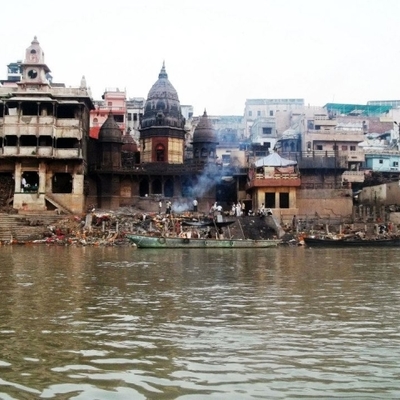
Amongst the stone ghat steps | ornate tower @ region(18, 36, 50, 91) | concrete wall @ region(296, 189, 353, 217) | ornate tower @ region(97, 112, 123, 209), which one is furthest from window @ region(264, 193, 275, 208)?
ornate tower @ region(18, 36, 50, 91)

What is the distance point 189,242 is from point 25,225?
13368 mm

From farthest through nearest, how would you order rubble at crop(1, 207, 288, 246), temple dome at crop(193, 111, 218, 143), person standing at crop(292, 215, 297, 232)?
1. temple dome at crop(193, 111, 218, 143)
2. person standing at crop(292, 215, 297, 232)
3. rubble at crop(1, 207, 288, 246)

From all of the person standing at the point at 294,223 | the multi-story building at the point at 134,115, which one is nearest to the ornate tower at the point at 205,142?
the person standing at the point at 294,223

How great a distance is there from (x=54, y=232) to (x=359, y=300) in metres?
33.8

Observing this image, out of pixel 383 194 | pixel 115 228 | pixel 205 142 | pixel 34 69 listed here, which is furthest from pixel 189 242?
pixel 34 69

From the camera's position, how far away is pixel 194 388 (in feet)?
23.1

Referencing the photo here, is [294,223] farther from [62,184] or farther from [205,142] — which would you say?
[62,184]

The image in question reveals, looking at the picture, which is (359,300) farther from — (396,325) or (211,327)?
(211,327)

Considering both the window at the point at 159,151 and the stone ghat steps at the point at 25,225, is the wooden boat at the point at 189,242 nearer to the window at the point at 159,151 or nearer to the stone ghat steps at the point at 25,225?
the stone ghat steps at the point at 25,225

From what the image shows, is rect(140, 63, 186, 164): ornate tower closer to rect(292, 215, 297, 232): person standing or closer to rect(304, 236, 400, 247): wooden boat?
rect(292, 215, 297, 232): person standing

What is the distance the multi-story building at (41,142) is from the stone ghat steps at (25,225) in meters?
4.26

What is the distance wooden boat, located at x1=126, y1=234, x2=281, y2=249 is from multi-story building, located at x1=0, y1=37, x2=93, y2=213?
15.7 m

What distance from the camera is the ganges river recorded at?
7133 millimetres

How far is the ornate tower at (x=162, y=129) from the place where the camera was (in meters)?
63.6
